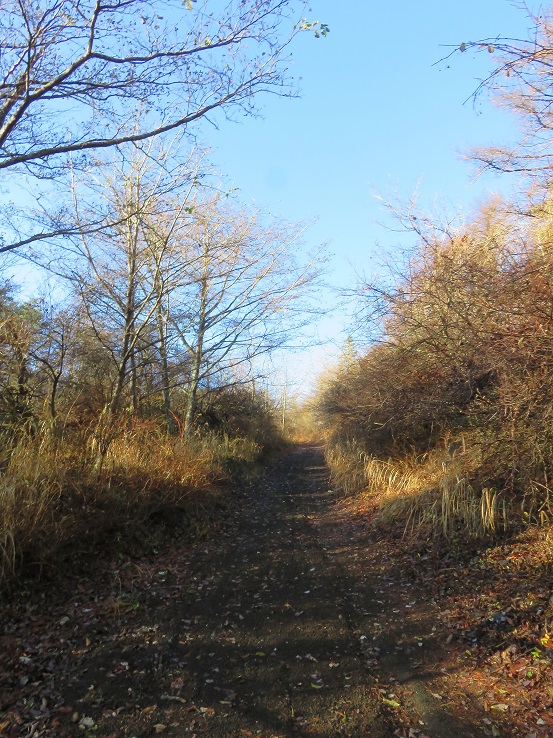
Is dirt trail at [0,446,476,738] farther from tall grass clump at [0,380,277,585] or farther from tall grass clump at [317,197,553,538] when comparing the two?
tall grass clump at [317,197,553,538]

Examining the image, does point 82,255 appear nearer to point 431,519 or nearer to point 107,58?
point 107,58

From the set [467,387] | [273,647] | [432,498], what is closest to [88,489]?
[273,647]

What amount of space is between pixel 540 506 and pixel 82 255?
9252mm

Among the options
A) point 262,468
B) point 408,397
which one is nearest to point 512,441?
point 408,397

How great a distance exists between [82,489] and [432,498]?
511cm

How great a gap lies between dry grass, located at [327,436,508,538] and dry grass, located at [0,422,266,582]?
3.45m

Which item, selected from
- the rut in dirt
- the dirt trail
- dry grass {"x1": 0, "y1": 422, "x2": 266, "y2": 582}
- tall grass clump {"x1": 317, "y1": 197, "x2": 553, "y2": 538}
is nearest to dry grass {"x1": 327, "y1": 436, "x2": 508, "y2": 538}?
tall grass clump {"x1": 317, "y1": 197, "x2": 553, "y2": 538}

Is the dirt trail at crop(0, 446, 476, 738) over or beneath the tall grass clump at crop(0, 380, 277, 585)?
beneath

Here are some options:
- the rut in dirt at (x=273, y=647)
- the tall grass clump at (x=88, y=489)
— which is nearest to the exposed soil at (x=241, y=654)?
the rut in dirt at (x=273, y=647)

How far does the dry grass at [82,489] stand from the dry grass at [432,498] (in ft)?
11.3

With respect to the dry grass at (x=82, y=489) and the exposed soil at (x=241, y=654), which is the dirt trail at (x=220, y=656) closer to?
the exposed soil at (x=241, y=654)

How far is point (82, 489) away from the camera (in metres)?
5.91

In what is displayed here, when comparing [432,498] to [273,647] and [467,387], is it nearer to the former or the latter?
[467,387]

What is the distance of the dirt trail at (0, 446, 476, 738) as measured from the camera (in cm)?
316
